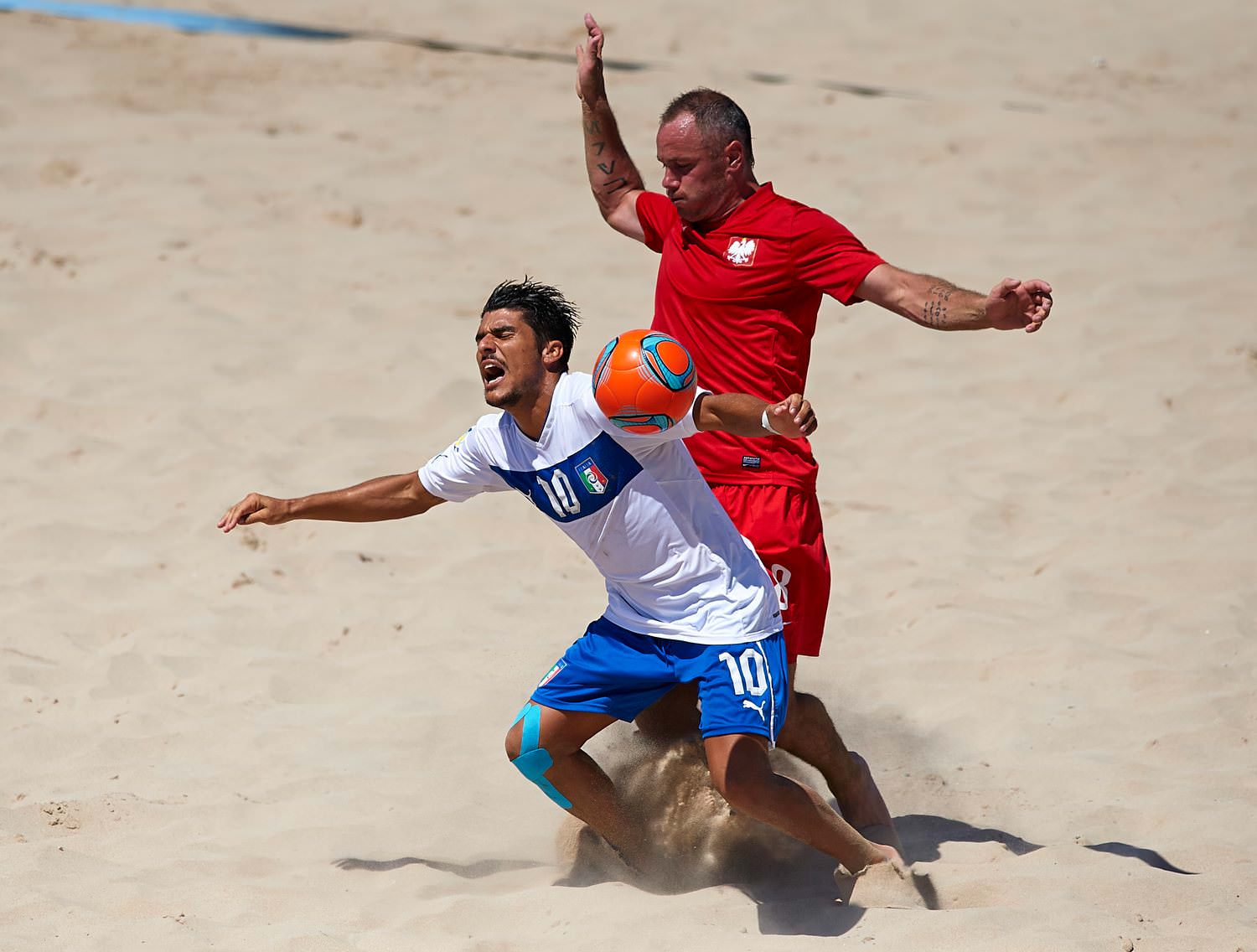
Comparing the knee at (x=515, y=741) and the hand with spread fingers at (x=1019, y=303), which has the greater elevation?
the hand with spread fingers at (x=1019, y=303)

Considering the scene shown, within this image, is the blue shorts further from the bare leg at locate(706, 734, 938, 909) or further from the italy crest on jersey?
the italy crest on jersey

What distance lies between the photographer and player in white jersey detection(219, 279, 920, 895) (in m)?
3.65

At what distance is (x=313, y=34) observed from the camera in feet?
37.1

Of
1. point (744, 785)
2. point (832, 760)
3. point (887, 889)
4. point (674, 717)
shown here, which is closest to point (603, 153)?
point (674, 717)

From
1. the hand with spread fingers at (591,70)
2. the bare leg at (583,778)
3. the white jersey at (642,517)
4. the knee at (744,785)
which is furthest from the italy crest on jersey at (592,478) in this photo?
the hand with spread fingers at (591,70)

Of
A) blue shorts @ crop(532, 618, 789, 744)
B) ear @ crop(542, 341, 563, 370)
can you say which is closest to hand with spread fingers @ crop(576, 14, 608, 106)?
ear @ crop(542, 341, 563, 370)

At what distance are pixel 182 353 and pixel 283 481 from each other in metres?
1.36

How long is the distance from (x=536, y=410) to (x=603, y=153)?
4.53ft

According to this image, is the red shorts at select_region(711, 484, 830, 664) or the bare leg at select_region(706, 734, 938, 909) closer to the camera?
the bare leg at select_region(706, 734, 938, 909)

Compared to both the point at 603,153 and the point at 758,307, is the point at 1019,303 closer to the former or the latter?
the point at 758,307

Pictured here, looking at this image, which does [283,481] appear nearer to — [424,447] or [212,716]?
[424,447]

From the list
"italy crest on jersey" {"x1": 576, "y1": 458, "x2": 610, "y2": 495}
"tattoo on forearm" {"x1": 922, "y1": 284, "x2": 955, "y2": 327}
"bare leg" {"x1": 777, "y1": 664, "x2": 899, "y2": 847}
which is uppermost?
"tattoo on forearm" {"x1": 922, "y1": 284, "x2": 955, "y2": 327}

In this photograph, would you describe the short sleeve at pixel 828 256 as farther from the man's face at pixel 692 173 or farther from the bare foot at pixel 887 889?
the bare foot at pixel 887 889

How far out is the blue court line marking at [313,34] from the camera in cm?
1073
